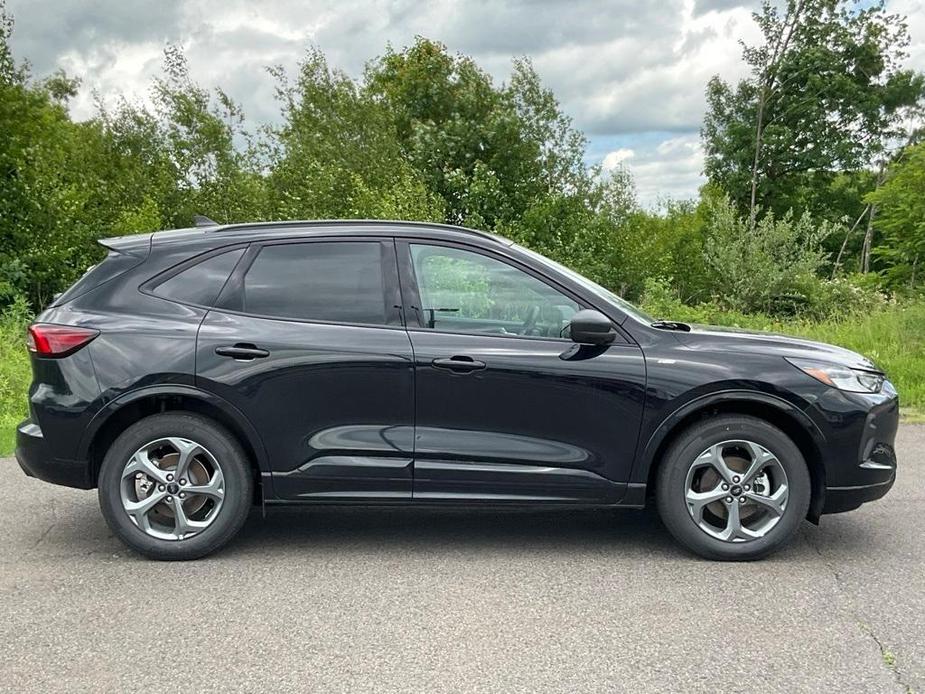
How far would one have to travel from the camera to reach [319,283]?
4.60 meters

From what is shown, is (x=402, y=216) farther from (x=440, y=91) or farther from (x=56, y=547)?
(x=440, y=91)

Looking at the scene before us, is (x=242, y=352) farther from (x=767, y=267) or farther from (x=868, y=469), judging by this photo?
(x=767, y=267)

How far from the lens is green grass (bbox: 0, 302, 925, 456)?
29.2 ft

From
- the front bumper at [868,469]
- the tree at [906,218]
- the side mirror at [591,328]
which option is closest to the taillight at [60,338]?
the side mirror at [591,328]

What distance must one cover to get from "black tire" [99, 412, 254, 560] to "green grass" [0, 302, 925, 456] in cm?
322

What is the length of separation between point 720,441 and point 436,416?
145 cm

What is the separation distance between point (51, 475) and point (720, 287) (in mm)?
15451

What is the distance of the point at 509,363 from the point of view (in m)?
4.39

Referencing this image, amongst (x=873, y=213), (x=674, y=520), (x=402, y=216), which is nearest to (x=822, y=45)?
(x=873, y=213)

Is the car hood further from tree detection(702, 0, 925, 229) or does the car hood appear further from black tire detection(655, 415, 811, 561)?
tree detection(702, 0, 925, 229)

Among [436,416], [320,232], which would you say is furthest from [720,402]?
[320,232]

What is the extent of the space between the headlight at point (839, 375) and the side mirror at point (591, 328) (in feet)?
3.14

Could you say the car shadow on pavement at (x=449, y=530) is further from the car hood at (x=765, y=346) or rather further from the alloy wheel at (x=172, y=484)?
the car hood at (x=765, y=346)

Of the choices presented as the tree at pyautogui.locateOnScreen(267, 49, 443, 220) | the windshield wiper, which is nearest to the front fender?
the windshield wiper
